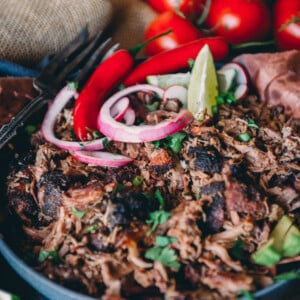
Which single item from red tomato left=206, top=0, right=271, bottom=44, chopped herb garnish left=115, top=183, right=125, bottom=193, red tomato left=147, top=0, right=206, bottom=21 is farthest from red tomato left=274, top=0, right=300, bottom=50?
chopped herb garnish left=115, top=183, right=125, bottom=193

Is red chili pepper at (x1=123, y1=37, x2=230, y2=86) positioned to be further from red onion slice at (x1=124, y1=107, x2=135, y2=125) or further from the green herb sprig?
the green herb sprig

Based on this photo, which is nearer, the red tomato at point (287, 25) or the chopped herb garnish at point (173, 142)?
the chopped herb garnish at point (173, 142)

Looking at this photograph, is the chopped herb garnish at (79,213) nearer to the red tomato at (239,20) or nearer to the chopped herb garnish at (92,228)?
the chopped herb garnish at (92,228)

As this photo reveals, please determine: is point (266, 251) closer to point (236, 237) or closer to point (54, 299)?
point (236, 237)

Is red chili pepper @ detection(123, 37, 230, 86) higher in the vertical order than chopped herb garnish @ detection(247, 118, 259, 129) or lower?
higher

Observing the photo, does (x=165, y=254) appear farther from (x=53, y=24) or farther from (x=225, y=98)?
(x=53, y=24)

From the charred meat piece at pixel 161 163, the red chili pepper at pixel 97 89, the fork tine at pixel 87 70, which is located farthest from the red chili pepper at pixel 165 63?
the charred meat piece at pixel 161 163

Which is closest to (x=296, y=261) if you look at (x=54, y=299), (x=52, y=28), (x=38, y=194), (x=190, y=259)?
(x=190, y=259)

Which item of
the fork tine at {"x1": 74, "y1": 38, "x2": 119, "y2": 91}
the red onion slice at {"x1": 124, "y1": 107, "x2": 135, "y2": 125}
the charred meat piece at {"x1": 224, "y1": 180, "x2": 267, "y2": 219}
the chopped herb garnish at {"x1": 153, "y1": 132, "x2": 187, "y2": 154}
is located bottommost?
the charred meat piece at {"x1": 224, "y1": 180, "x2": 267, "y2": 219}
